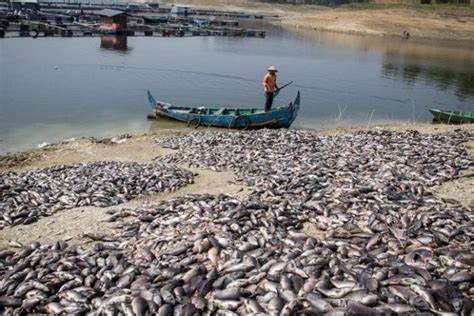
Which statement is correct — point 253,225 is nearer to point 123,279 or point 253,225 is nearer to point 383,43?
point 123,279

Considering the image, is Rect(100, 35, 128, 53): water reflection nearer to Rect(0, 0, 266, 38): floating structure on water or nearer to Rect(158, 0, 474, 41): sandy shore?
Rect(0, 0, 266, 38): floating structure on water

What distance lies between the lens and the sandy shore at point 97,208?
9.56 m

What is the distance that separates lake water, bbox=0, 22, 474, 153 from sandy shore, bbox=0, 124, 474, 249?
291 centimetres

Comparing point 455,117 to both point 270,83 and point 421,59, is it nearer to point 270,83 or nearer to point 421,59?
point 270,83

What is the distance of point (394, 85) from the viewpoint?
1630 inches

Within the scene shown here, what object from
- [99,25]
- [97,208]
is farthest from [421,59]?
[97,208]

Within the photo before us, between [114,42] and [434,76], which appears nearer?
[434,76]

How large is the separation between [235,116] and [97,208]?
12.7 m

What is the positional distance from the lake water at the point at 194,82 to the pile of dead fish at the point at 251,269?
14.3 meters

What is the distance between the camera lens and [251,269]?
22.4ft

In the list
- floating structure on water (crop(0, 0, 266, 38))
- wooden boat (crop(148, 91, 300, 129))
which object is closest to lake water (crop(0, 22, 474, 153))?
wooden boat (crop(148, 91, 300, 129))

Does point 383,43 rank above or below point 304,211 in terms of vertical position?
above

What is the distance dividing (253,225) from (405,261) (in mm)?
2824

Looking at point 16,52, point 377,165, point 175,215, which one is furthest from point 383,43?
point 175,215
